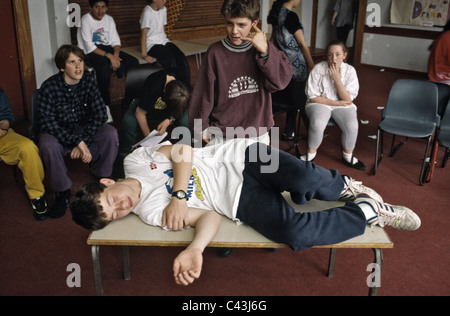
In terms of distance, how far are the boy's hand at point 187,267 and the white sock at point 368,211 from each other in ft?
2.51

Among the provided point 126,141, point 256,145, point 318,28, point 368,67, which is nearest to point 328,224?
point 256,145

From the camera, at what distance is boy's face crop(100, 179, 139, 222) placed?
1954 mm

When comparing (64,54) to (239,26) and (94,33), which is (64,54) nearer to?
(239,26)

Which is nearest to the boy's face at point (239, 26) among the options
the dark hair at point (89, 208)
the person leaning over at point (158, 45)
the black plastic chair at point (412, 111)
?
the dark hair at point (89, 208)

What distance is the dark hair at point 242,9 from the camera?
2.29 metres

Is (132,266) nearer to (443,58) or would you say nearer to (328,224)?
(328,224)

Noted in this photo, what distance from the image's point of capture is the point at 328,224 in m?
1.94

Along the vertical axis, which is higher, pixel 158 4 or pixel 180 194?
pixel 158 4

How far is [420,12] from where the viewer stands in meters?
6.85

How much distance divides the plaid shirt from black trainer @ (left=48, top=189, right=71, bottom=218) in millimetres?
336

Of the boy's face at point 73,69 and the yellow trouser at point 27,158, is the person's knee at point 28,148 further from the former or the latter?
the boy's face at point 73,69

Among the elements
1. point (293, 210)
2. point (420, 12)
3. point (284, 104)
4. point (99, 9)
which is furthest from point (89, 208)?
point (420, 12)

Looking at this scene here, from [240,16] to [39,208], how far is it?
179 centimetres

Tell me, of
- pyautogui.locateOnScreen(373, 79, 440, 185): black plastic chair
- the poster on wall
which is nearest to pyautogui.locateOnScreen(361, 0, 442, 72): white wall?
the poster on wall
